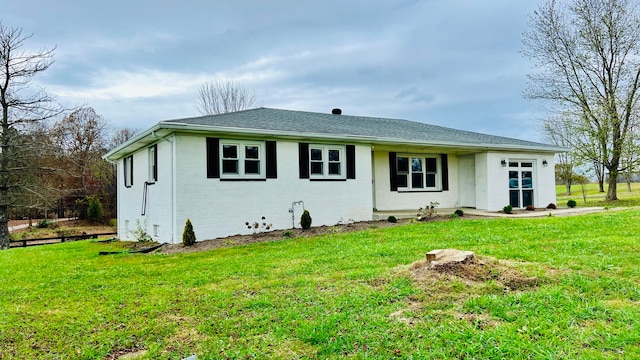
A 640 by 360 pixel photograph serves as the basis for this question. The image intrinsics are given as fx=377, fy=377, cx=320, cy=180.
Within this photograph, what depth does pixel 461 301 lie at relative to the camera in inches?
152

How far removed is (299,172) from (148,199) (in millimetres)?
4886

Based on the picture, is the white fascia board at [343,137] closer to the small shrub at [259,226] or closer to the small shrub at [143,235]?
the small shrub at [259,226]

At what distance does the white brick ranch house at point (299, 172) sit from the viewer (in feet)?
33.0

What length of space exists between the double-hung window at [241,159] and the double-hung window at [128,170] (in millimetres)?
5583

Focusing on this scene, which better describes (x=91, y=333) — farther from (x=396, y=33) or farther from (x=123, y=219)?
(x=396, y=33)

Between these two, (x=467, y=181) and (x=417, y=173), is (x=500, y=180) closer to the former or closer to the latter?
(x=467, y=181)

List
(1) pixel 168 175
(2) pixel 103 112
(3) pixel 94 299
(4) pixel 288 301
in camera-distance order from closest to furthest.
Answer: (4) pixel 288 301 < (3) pixel 94 299 < (1) pixel 168 175 < (2) pixel 103 112

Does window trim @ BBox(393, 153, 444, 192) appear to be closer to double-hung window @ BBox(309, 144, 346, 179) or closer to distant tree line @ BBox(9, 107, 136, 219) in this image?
double-hung window @ BBox(309, 144, 346, 179)

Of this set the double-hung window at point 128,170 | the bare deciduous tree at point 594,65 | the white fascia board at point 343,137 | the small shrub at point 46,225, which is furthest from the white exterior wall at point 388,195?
the small shrub at point 46,225

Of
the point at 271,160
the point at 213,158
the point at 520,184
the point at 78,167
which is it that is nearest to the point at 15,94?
the point at 78,167

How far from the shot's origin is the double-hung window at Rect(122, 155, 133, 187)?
14047mm

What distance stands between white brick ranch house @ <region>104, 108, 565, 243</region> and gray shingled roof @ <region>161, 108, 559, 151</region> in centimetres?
5

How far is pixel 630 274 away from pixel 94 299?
6.68 meters

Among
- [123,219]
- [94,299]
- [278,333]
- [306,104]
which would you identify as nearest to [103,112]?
[306,104]
